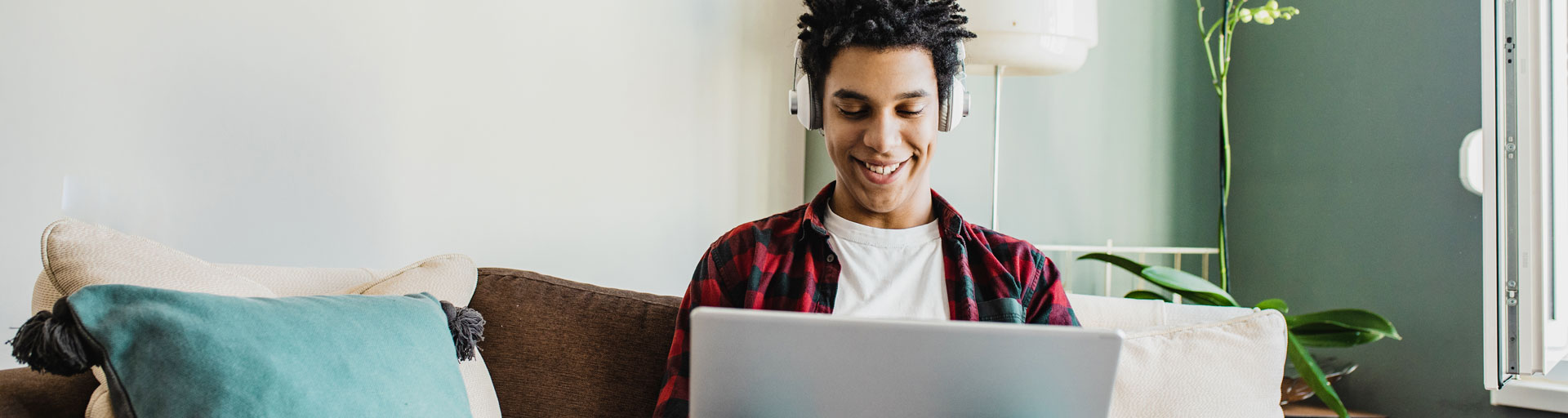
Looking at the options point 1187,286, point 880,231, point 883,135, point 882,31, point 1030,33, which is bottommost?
point 1187,286

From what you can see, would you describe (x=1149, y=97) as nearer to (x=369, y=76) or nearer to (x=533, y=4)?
(x=533, y=4)

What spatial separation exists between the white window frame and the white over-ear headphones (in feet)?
3.67

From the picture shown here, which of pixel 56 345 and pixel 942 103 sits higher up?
pixel 942 103

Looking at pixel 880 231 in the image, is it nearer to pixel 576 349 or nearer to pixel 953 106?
pixel 953 106

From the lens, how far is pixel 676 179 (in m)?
2.06

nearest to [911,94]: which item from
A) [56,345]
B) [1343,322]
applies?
[56,345]

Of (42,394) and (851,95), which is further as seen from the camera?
(851,95)

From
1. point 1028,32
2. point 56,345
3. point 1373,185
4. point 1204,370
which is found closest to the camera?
point 56,345

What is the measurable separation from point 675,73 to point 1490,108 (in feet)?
4.96

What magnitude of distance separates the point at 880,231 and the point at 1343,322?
98cm

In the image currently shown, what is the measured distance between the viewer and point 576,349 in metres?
1.27

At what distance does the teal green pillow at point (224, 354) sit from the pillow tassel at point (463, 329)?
0.15 m

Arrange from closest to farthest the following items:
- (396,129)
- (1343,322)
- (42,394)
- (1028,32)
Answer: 1. (42,394)
2. (396,129)
3. (1343,322)
4. (1028,32)

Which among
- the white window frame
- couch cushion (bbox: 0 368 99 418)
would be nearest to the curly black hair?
couch cushion (bbox: 0 368 99 418)
